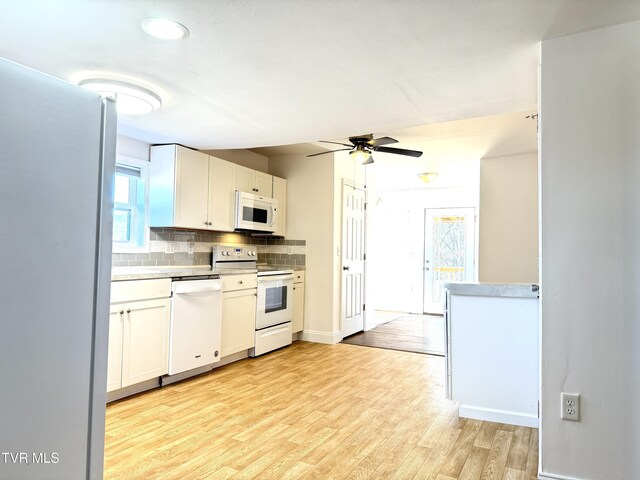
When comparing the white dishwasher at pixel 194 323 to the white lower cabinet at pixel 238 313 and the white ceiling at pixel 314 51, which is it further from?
the white ceiling at pixel 314 51

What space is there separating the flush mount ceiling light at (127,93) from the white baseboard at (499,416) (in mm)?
3015

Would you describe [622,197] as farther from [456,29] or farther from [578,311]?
[456,29]

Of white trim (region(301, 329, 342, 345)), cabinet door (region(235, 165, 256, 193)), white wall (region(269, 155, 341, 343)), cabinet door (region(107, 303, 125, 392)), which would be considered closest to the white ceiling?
cabinet door (region(235, 165, 256, 193))

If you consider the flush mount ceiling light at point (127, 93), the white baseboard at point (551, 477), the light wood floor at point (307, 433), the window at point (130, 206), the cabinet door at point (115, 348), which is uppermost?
the flush mount ceiling light at point (127, 93)

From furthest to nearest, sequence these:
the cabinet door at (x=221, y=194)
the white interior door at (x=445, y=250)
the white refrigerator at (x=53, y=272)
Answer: the white interior door at (x=445, y=250) < the cabinet door at (x=221, y=194) < the white refrigerator at (x=53, y=272)

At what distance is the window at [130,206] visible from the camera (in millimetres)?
3711

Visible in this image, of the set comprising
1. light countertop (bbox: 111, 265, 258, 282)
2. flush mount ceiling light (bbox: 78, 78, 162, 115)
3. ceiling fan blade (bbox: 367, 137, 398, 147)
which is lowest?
light countertop (bbox: 111, 265, 258, 282)

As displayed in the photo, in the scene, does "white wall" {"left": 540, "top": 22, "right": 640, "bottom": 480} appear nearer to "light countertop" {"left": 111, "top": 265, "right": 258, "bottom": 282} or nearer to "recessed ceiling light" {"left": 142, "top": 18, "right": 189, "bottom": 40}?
"recessed ceiling light" {"left": 142, "top": 18, "right": 189, "bottom": 40}

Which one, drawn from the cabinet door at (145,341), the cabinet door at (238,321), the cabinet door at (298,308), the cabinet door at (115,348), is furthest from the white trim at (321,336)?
the cabinet door at (115,348)

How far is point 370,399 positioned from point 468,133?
284 centimetres

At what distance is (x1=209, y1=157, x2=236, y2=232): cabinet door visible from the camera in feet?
13.9

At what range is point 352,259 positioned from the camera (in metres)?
5.53

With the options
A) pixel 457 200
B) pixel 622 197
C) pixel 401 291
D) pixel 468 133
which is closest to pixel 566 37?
pixel 622 197

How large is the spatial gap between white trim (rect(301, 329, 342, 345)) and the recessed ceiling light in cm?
385
